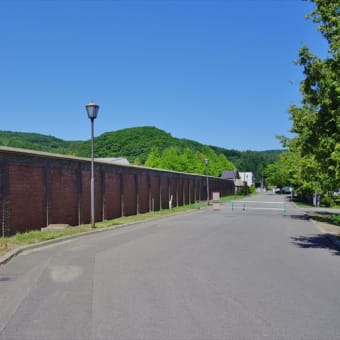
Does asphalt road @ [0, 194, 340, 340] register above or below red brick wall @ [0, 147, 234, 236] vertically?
below

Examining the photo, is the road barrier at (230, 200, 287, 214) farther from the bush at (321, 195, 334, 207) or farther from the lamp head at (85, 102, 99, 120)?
the lamp head at (85, 102, 99, 120)

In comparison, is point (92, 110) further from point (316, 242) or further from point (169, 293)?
point (169, 293)

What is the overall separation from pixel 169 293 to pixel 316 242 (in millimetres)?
10053

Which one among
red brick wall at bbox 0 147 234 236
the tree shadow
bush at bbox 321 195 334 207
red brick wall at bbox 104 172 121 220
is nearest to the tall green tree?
the tree shadow

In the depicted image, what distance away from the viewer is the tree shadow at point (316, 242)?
14.3 m

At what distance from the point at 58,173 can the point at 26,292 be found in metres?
13.2

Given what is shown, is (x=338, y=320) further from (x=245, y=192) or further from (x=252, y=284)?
(x=245, y=192)

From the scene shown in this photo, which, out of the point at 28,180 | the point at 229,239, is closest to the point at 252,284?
the point at 229,239

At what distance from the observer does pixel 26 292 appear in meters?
7.39

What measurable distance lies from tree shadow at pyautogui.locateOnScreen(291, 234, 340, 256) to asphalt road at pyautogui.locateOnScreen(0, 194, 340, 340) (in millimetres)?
1186

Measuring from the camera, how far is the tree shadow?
14258mm

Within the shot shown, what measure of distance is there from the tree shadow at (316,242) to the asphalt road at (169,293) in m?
1.19

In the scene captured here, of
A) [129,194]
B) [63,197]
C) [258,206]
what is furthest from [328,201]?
[63,197]

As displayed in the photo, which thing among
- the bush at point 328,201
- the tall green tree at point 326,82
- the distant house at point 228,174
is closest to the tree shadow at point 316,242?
the tall green tree at point 326,82
